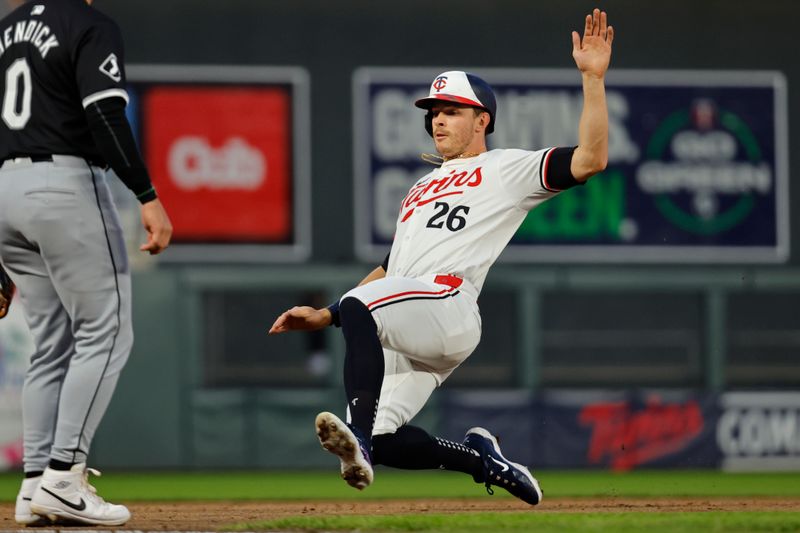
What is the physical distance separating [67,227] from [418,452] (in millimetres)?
1476

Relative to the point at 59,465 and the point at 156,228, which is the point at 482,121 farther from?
the point at 59,465

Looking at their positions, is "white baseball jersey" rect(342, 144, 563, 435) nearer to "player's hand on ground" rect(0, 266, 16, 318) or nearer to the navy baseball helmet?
the navy baseball helmet

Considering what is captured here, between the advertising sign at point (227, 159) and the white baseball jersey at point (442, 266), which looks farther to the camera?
the advertising sign at point (227, 159)

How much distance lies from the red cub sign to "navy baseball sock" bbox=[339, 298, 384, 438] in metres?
9.00

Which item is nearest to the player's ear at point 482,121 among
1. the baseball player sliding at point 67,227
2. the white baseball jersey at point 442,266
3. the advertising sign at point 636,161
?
the white baseball jersey at point 442,266

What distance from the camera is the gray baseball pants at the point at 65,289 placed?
14.7 ft

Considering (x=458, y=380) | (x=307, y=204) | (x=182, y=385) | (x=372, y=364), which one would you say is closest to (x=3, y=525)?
(x=372, y=364)

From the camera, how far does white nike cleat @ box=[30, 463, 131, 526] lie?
443cm

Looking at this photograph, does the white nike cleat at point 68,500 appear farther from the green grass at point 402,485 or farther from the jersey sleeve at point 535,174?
the green grass at point 402,485

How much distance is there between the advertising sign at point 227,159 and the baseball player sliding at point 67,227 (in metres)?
8.87

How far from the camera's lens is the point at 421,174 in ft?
44.6

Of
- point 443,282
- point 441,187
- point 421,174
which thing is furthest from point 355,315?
point 421,174

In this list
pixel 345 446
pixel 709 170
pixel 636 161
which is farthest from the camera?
pixel 709 170

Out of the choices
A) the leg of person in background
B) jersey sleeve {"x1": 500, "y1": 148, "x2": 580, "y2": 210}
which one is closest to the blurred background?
jersey sleeve {"x1": 500, "y1": 148, "x2": 580, "y2": 210}
